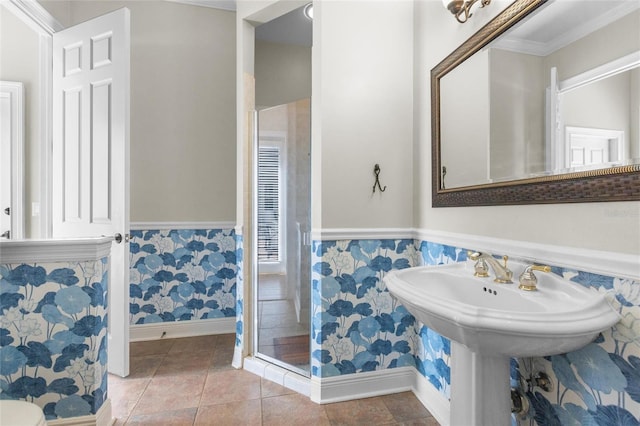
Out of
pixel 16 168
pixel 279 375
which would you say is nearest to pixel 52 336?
pixel 279 375

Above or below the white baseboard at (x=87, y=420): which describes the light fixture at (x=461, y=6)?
above

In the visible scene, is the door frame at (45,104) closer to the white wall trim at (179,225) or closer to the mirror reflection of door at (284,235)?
the white wall trim at (179,225)

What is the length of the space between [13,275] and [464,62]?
7.10ft

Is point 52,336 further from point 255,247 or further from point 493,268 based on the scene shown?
point 493,268

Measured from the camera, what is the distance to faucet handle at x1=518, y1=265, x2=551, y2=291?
1.03m

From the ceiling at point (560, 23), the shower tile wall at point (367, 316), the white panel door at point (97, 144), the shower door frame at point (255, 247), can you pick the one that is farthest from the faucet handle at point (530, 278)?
the white panel door at point (97, 144)

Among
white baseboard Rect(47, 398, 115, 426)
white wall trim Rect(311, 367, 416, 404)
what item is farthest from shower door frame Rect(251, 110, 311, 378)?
white baseboard Rect(47, 398, 115, 426)

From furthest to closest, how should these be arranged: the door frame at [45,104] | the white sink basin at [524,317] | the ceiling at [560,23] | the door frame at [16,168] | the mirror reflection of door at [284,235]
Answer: the door frame at [16,168], the door frame at [45,104], the mirror reflection of door at [284,235], the ceiling at [560,23], the white sink basin at [524,317]

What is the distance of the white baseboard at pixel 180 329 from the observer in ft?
8.61

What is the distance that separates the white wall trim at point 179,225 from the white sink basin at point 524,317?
2037 mm

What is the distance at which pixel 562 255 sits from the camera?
1.01m

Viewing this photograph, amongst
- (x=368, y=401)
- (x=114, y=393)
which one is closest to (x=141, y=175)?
(x=114, y=393)

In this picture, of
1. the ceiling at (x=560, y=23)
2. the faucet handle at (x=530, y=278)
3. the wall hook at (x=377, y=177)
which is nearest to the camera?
the ceiling at (x=560, y=23)

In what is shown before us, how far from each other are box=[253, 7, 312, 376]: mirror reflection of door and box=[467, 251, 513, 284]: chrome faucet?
0.98 m
